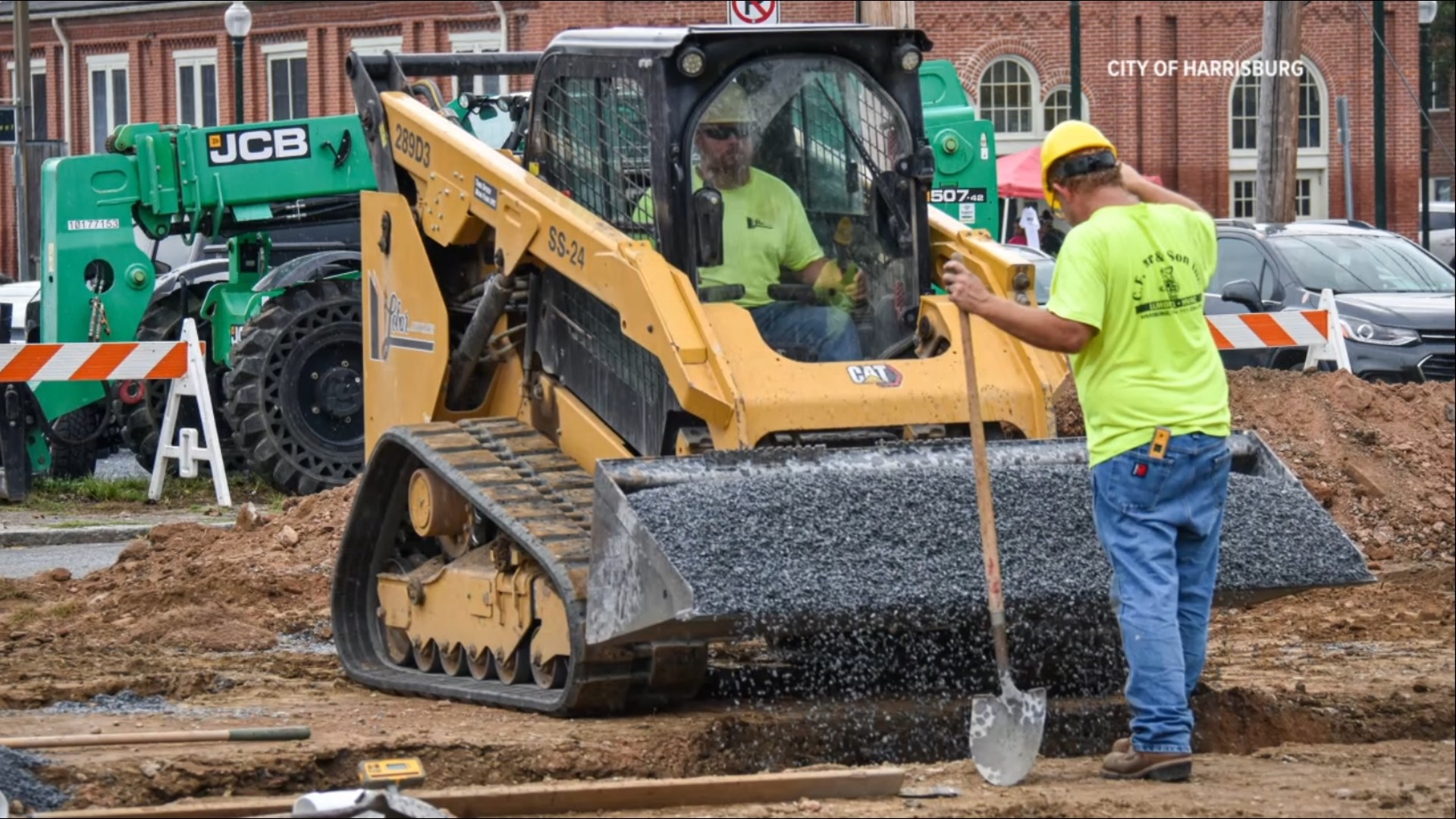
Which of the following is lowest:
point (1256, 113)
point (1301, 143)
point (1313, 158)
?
point (1313, 158)

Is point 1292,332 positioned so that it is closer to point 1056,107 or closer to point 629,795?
point 629,795

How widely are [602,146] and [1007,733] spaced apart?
3.11 metres

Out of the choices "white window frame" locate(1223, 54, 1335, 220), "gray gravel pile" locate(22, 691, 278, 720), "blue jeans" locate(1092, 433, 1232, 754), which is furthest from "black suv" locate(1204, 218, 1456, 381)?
"white window frame" locate(1223, 54, 1335, 220)

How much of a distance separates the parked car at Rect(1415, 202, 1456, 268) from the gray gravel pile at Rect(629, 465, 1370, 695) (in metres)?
36.3

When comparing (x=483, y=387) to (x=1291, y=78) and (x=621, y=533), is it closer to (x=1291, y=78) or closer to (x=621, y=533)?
(x=621, y=533)

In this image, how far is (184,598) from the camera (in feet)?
37.1

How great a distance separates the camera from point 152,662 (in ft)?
31.1

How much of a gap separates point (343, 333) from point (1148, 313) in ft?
34.7

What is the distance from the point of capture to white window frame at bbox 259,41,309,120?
47.1m

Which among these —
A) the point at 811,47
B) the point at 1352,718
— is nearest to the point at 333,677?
the point at 811,47

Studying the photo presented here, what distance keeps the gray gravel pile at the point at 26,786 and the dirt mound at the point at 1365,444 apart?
7.07 metres

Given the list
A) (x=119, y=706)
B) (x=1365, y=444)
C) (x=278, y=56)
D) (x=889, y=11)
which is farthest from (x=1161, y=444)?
(x=278, y=56)

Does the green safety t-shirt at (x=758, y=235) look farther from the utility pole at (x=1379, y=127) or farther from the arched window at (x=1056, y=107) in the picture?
the arched window at (x=1056, y=107)

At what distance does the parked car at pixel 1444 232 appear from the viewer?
43469 millimetres
